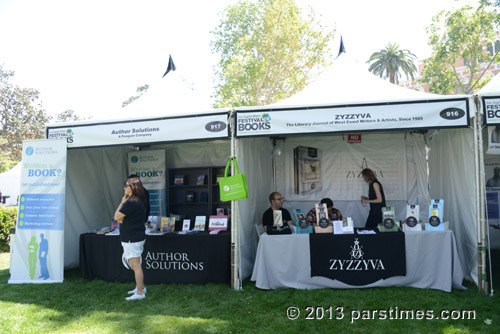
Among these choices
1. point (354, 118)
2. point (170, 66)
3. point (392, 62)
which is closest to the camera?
point (354, 118)

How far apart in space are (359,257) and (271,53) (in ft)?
42.7

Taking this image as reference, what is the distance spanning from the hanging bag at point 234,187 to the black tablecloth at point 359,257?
101 centimetres

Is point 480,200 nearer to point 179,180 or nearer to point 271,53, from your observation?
point 179,180

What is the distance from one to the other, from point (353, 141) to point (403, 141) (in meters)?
0.75

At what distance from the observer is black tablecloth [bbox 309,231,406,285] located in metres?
3.83

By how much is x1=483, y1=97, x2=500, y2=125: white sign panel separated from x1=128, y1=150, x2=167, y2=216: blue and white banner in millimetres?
4796

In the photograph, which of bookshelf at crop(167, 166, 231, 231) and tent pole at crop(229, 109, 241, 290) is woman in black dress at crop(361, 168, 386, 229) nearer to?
tent pole at crop(229, 109, 241, 290)

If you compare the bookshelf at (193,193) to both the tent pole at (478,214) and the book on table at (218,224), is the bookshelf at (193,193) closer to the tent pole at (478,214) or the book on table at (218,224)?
the book on table at (218,224)

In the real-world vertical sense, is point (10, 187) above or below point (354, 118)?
below

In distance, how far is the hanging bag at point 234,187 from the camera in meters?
3.82

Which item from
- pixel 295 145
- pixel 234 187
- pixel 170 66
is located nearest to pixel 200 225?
pixel 234 187

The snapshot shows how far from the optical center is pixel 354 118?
377 centimetres

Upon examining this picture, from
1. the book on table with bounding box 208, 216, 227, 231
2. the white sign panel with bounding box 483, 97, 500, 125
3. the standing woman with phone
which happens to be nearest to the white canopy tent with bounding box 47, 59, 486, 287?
the white sign panel with bounding box 483, 97, 500, 125

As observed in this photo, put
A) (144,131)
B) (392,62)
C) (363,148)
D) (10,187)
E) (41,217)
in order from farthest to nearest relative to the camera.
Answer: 1. (392,62)
2. (10,187)
3. (363,148)
4. (41,217)
5. (144,131)
